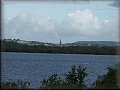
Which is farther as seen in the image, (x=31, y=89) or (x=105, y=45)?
(x=31, y=89)

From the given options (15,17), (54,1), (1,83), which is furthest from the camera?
(1,83)

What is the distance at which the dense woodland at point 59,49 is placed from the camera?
10.1ft

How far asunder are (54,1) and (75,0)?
19cm

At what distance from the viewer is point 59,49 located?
10.8ft

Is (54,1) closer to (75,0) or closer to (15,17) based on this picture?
(75,0)

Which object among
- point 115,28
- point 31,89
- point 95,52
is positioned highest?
point 115,28

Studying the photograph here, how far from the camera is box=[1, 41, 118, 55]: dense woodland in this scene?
10.1ft

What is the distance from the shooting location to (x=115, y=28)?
298cm

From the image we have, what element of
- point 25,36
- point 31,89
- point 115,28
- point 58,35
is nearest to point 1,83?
point 31,89

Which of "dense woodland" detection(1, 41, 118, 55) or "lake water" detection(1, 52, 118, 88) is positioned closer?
"dense woodland" detection(1, 41, 118, 55)

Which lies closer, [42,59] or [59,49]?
[59,49]

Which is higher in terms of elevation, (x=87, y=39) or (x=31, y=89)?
(x=87, y=39)

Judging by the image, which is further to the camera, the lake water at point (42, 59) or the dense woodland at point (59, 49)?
the lake water at point (42, 59)

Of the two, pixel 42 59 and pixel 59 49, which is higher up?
pixel 59 49
